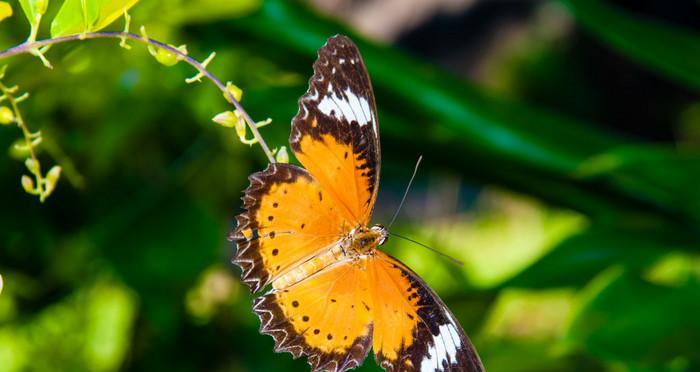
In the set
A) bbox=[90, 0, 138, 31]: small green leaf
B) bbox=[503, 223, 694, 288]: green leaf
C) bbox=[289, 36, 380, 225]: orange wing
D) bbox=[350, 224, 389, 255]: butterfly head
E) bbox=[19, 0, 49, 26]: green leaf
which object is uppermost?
bbox=[503, 223, 694, 288]: green leaf

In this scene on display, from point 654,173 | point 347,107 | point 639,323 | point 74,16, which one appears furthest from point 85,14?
point 654,173

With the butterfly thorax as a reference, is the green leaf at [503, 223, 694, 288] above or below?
above

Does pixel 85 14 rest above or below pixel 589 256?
below

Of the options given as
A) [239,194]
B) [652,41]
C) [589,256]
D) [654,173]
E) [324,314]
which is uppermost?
[652,41]

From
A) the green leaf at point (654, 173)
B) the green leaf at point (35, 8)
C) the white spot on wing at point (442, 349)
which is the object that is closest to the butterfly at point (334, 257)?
the white spot on wing at point (442, 349)

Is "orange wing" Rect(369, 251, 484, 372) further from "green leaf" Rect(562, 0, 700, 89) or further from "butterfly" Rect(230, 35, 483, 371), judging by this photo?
"green leaf" Rect(562, 0, 700, 89)

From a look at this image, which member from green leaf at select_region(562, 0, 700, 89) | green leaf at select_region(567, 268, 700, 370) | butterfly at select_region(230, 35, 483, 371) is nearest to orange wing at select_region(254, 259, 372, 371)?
butterfly at select_region(230, 35, 483, 371)

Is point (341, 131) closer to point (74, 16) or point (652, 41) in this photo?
point (74, 16)

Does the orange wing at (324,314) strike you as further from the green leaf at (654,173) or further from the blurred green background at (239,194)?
the green leaf at (654,173)
